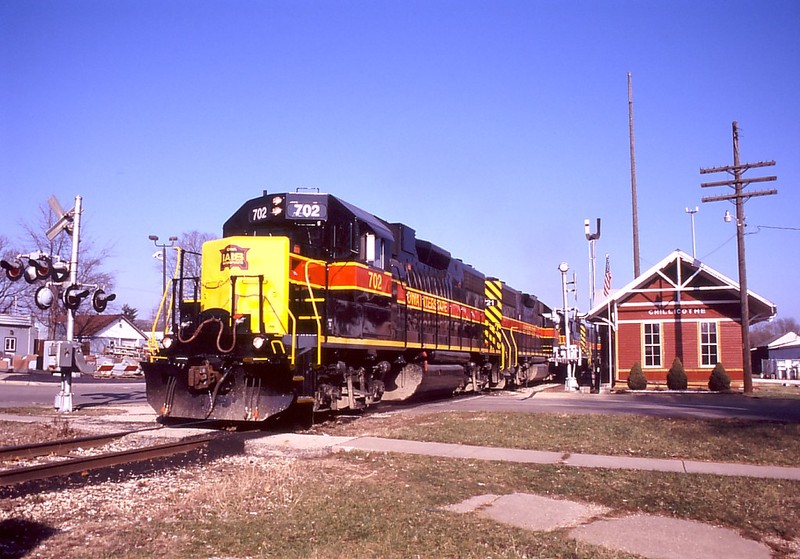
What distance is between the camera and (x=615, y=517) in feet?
21.8

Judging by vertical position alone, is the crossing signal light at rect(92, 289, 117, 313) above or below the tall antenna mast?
below

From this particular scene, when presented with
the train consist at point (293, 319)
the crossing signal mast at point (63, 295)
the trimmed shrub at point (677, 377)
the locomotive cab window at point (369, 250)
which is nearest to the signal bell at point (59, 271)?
the crossing signal mast at point (63, 295)

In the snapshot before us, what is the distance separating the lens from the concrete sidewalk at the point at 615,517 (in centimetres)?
566

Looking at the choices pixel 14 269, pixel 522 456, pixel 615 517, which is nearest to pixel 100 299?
pixel 14 269

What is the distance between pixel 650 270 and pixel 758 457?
70.2 feet

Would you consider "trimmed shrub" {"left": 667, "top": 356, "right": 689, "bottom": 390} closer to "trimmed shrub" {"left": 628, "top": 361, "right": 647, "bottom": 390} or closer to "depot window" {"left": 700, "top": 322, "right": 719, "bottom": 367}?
"trimmed shrub" {"left": 628, "top": 361, "right": 647, "bottom": 390}

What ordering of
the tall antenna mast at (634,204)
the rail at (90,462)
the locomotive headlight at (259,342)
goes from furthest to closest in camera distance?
the tall antenna mast at (634,204), the locomotive headlight at (259,342), the rail at (90,462)

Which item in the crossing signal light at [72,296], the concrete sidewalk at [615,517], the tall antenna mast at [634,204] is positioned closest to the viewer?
the concrete sidewalk at [615,517]

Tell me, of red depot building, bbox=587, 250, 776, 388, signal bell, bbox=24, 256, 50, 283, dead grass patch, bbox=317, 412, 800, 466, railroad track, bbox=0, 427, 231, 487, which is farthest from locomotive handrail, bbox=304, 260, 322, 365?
red depot building, bbox=587, 250, 776, 388

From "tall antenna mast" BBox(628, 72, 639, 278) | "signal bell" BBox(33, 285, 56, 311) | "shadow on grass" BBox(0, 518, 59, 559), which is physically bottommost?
"shadow on grass" BBox(0, 518, 59, 559)

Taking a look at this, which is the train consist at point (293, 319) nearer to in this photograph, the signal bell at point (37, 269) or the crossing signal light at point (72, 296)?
the crossing signal light at point (72, 296)

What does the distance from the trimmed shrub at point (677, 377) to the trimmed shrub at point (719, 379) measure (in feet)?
3.57

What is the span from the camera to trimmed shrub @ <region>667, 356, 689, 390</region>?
29000mm

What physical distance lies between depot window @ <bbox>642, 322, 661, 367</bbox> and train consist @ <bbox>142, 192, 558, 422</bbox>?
54.9 ft
